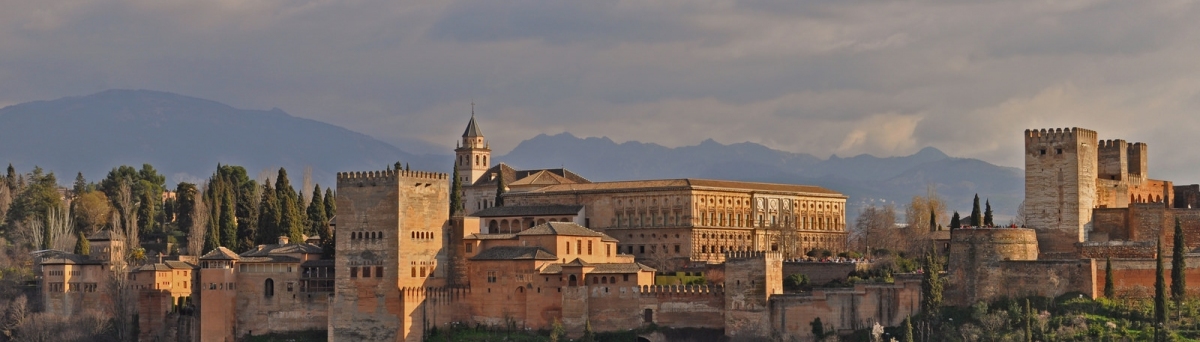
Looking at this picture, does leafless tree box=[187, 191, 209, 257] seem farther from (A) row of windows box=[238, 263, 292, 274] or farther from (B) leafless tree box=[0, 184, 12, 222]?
(B) leafless tree box=[0, 184, 12, 222]

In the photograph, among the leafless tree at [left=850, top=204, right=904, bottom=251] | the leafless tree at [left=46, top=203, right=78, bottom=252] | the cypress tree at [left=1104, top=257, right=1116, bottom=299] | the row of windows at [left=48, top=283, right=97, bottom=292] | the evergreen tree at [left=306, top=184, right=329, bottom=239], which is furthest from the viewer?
the leafless tree at [left=46, top=203, right=78, bottom=252]

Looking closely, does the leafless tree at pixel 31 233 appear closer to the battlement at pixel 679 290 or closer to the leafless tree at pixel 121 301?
the leafless tree at pixel 121 301

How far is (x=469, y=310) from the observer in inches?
2569

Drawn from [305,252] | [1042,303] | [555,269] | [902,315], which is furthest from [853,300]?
[305,252]

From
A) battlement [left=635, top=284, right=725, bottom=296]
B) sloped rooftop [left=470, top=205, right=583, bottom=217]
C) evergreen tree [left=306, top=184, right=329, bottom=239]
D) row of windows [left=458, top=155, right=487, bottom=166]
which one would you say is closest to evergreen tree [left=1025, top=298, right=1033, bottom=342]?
battlement [left=635, top=284, right=725, bottom=296]

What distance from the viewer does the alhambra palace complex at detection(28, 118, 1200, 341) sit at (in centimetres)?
5688

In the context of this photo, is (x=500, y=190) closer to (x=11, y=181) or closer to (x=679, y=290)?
(x=679, y=290)

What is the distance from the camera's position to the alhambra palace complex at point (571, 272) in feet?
187

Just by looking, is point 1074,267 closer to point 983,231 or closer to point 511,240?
point 983,231

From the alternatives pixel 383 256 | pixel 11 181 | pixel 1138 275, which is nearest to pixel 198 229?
pixel 383 256

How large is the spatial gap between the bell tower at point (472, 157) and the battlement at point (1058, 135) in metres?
52.3

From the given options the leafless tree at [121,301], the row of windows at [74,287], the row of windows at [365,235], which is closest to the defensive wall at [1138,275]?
the row of windows at [365,235]

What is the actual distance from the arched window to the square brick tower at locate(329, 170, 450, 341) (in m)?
4.28

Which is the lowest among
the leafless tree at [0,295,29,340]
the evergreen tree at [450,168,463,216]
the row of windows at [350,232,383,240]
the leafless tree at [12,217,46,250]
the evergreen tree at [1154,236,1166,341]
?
the leafless tree at [0,295,29,340]
